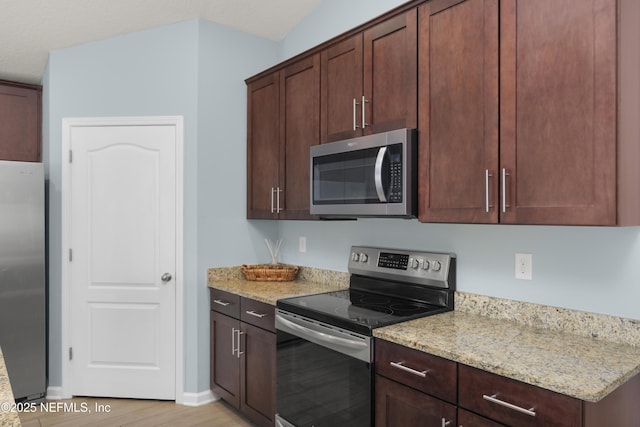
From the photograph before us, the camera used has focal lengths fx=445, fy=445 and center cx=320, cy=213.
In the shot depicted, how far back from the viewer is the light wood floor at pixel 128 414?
9.27 ft

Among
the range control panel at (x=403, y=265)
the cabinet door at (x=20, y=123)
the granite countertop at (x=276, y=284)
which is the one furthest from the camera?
the cabinet door at (x=20, y=123)

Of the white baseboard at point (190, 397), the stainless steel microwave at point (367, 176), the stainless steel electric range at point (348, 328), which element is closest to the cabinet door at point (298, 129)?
the stainless steel microwave at point (367, 176)

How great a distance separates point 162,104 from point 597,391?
299cm

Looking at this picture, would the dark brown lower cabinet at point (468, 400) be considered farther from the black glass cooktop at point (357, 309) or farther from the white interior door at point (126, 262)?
the white interior door at point (126, 262)

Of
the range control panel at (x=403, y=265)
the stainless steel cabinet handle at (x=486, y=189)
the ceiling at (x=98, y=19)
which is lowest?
the range control panel at (x=403, y=265)

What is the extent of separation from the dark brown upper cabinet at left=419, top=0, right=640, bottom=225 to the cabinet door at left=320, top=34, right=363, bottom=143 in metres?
0.44

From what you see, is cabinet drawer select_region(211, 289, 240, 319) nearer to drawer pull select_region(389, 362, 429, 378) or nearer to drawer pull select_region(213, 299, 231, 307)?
drawer pull select_region(213, 299, 231, 307)

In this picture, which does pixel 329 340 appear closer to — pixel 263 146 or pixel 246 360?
pixel 246 360

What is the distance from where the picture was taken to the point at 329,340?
6.82ft

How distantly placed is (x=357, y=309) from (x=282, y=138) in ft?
4.39

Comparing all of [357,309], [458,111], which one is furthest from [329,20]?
[357,309]

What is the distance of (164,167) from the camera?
316cm

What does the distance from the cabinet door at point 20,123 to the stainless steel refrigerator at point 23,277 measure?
75cm

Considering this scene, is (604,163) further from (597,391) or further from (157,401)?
(157,401)
